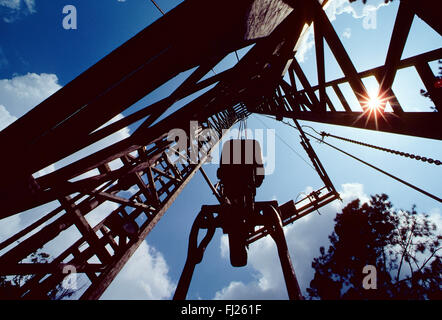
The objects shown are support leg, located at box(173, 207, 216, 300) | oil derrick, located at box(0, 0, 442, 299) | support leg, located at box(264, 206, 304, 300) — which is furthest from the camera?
support leg, located at box(173, 207, 216, 300)

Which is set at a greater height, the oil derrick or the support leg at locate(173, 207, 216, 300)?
the oil derrick

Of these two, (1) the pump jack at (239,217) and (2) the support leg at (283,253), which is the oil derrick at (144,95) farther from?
(2) the support leg at (283,253)

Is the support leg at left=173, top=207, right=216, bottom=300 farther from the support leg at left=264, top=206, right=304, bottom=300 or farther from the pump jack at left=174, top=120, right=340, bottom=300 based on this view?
the support leg at left=264, top=206, right=304, bottom=300

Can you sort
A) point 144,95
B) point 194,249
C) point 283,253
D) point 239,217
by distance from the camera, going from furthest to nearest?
1. point 239,217
2. point 194,249
3. point 283,253
4. point 144,95

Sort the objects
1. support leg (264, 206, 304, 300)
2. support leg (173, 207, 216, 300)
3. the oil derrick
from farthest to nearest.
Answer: support leg (173, 207, 216, 300), support leg (264, 206, 304, 300), the oil derrick

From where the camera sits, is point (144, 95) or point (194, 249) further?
point (194, 249)

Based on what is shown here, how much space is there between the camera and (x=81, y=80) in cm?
135

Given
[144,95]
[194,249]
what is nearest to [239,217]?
[194,249]

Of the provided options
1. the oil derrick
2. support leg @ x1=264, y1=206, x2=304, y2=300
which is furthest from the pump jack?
the oil derrick

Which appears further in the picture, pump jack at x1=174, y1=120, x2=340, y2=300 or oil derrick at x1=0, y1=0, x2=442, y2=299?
pump jack at x1=174, y1=120, x2=340, y2=300

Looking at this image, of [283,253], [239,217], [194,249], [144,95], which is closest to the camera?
[144,95]

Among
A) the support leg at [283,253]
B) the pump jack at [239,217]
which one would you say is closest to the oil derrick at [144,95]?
the pump jack at [239,217]

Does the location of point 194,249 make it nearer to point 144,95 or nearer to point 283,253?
point 283,253
